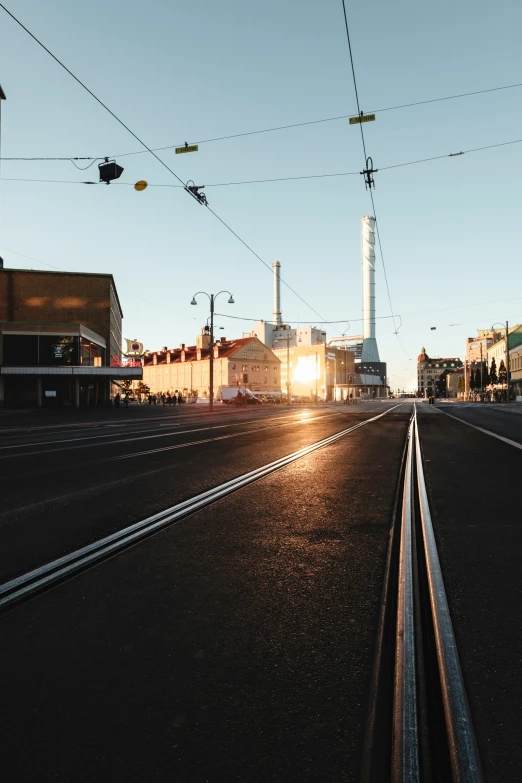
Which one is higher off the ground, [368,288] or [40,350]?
[368,288]

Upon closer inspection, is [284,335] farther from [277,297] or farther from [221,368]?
[221,368]

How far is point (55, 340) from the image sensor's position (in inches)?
1800

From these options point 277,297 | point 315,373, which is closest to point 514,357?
point 315,373

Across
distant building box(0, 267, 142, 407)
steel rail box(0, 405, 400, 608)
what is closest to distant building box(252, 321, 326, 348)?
distant building box(0, 267, 142, 407)

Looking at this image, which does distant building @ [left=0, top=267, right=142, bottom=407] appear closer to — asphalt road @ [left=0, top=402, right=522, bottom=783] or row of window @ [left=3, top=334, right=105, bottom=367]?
row of window @ [left=3, top=334, right=105, bottom=367]

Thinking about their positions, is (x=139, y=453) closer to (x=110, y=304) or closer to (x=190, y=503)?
(x=190, y=503)

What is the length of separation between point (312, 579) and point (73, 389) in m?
48.4

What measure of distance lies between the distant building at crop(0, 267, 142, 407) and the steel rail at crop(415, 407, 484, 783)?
4353 cm

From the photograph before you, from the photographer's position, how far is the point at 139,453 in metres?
10.8

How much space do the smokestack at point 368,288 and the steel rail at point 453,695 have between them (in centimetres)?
15552

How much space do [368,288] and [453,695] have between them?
516ft

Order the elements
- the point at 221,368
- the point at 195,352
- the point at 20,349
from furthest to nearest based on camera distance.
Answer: the point at 195,352, the point at 221,368, the point at 20,349

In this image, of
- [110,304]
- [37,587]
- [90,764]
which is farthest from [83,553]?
[110,304]

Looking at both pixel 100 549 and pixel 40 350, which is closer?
pixel 100 549
